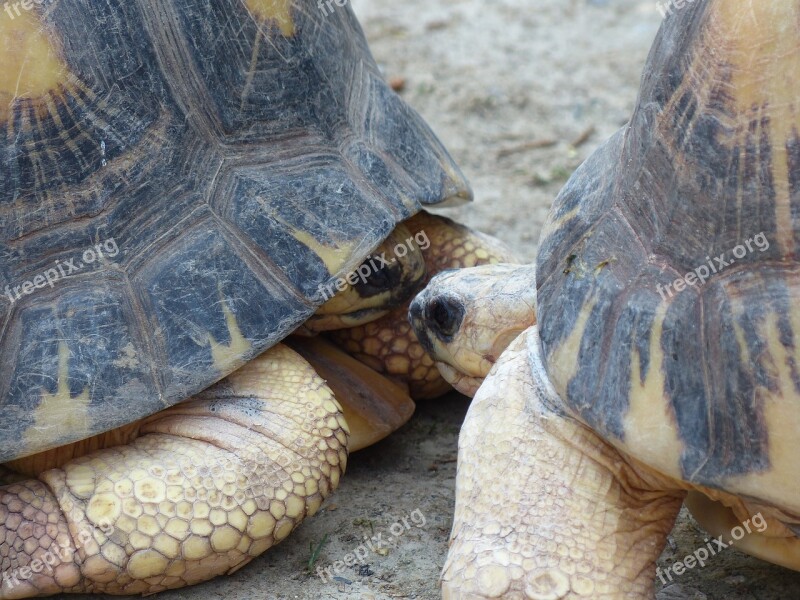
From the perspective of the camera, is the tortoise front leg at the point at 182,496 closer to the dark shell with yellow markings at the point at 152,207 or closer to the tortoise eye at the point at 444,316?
the dark shell with yellow markings at the point at 152,207

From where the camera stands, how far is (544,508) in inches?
78.9

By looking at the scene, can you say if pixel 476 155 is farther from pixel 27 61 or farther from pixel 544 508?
pixel 544 508

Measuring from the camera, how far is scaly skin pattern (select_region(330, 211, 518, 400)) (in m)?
3.03

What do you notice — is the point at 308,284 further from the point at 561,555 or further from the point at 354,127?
the point at 561,555

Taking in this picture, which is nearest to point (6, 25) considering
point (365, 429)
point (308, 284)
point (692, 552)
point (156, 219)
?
point (156, 219)

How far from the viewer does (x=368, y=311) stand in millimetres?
2865

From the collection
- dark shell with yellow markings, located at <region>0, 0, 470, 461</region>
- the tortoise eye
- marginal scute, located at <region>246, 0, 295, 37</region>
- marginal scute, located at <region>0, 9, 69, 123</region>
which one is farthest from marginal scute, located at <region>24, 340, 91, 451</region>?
marginal scute, located at <region>246, 0, 295, 37</region>

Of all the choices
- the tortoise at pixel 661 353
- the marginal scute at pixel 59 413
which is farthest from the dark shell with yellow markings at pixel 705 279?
the marginal scute at pixel 59 413

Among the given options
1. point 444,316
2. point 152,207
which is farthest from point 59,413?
point 444,316

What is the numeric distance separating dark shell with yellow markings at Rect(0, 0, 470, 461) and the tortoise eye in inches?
8.5

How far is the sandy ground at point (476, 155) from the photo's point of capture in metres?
2.44

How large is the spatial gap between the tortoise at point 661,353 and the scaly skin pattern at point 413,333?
82 cm

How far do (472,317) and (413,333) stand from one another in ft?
1.77

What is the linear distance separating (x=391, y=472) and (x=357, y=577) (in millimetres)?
502
